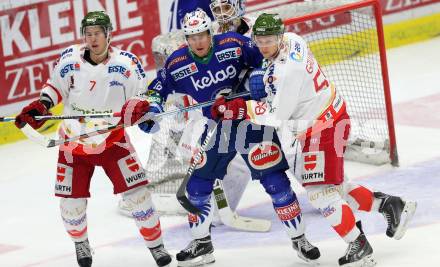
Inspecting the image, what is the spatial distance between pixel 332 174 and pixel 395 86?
13.7 ft

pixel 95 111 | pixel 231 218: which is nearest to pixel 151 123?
pixel 95 111

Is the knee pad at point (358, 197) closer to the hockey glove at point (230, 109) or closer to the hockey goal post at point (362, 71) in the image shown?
the hockey glove at point (230, 109)

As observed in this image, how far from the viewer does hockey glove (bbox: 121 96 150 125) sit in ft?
20.4

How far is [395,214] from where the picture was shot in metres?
6.33

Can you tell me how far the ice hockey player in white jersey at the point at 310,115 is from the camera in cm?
596

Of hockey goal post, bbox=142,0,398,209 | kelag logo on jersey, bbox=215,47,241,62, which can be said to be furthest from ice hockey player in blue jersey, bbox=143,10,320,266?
hockey goal post, bbox=142,0,398,209

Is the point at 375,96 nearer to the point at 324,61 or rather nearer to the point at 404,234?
the point at 324,61

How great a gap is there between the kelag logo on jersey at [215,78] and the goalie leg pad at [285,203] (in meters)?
0.56

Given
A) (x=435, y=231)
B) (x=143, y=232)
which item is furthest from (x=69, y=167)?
(x=435, y=231)

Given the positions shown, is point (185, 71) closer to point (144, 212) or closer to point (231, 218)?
point (144, 212)

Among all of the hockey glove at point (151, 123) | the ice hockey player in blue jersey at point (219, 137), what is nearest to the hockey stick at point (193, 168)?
the ice hockey player in blue jersey at point (219, 137)

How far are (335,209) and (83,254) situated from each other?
1.43 meters

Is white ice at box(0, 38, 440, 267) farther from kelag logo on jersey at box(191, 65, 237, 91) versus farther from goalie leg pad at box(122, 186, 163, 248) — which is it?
kelag logo on jersey at box(191, 65, 237, 91)

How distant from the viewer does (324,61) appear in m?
8.66
